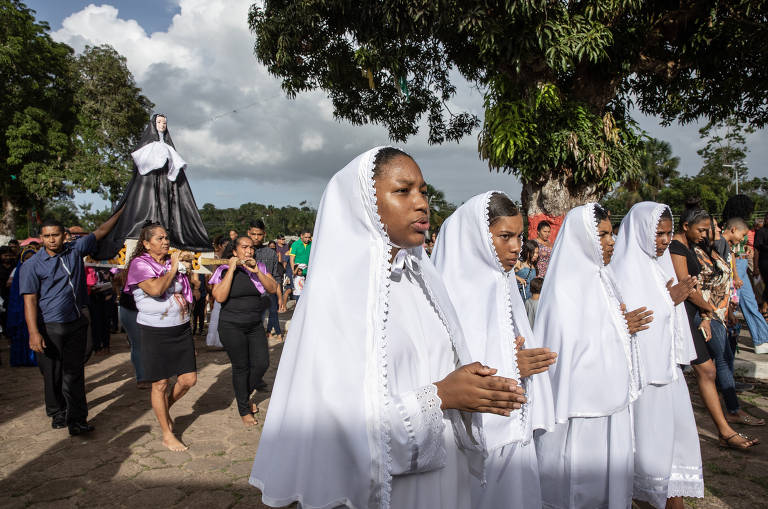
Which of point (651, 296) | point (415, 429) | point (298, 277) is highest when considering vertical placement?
point (298, 277)

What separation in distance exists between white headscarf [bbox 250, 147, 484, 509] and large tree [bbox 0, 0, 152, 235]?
Result: 27732 millimetres

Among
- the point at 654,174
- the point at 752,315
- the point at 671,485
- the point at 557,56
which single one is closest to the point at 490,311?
the point at 671,485

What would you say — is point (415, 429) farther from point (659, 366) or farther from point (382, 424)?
point (659, 366)

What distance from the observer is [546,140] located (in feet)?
32.8

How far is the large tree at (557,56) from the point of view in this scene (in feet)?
29.6

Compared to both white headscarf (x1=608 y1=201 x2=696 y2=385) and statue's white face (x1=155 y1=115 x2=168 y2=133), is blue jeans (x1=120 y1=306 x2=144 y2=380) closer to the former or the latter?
statue's white face (x1=155 y1=115 x2=168 y2=133)

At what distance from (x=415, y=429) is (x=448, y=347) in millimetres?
403

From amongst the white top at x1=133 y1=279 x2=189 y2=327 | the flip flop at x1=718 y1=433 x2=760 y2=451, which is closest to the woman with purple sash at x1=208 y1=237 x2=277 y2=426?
the white top at x1=133 y1=279 x2=189 y2=327

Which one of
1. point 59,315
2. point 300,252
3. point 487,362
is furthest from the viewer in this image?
point 300,252

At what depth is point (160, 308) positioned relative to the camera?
4.51 metres

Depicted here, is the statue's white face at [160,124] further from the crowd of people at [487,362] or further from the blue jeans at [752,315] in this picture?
the blue jeans at [752,315]

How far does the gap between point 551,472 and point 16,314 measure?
753cm

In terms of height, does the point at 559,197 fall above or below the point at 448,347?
above

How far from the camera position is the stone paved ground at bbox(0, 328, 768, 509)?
3529 mm
